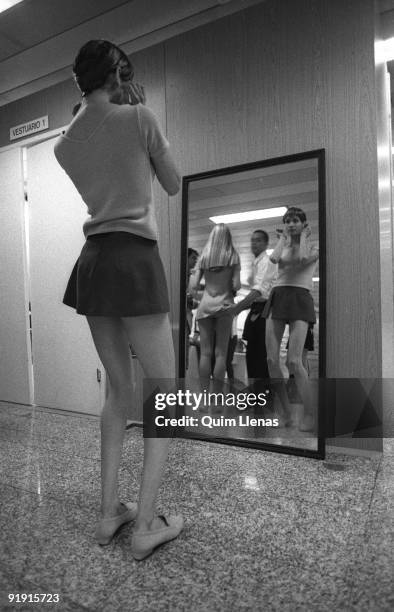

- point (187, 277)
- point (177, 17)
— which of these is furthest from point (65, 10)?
point (187, 277)

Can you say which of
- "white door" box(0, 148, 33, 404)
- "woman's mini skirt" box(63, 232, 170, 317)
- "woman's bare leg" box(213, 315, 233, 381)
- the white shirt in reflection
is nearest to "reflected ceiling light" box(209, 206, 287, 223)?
the white shirt in reflection

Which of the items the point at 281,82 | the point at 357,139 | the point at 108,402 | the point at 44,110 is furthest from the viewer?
the point at 44,110

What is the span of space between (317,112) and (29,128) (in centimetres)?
230

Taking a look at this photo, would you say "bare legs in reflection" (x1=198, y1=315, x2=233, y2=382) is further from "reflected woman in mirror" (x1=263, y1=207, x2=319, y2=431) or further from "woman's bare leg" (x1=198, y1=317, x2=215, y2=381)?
"reflected woman in mirror" (x1=263, y1=207, x2=319, y2=431)

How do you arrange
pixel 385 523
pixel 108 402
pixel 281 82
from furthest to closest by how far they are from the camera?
pixel 281 82 → pixel 385 523 → pixel 108 402

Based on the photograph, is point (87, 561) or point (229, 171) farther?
point (229, 171)

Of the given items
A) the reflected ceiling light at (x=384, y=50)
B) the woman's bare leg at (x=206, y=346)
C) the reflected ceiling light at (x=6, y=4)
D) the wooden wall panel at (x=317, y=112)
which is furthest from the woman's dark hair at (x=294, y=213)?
the reflected ceiling light at (x=6, y=4)

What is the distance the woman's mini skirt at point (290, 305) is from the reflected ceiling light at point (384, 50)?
4.18 feet

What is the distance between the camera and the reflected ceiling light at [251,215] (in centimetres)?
234

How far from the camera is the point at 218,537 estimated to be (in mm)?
1418

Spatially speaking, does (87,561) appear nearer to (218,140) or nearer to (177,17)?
(218,140)

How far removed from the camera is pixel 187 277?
2605mm

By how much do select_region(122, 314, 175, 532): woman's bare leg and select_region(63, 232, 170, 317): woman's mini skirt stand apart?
5 centimetres

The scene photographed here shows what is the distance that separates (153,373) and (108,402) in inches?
7.5
